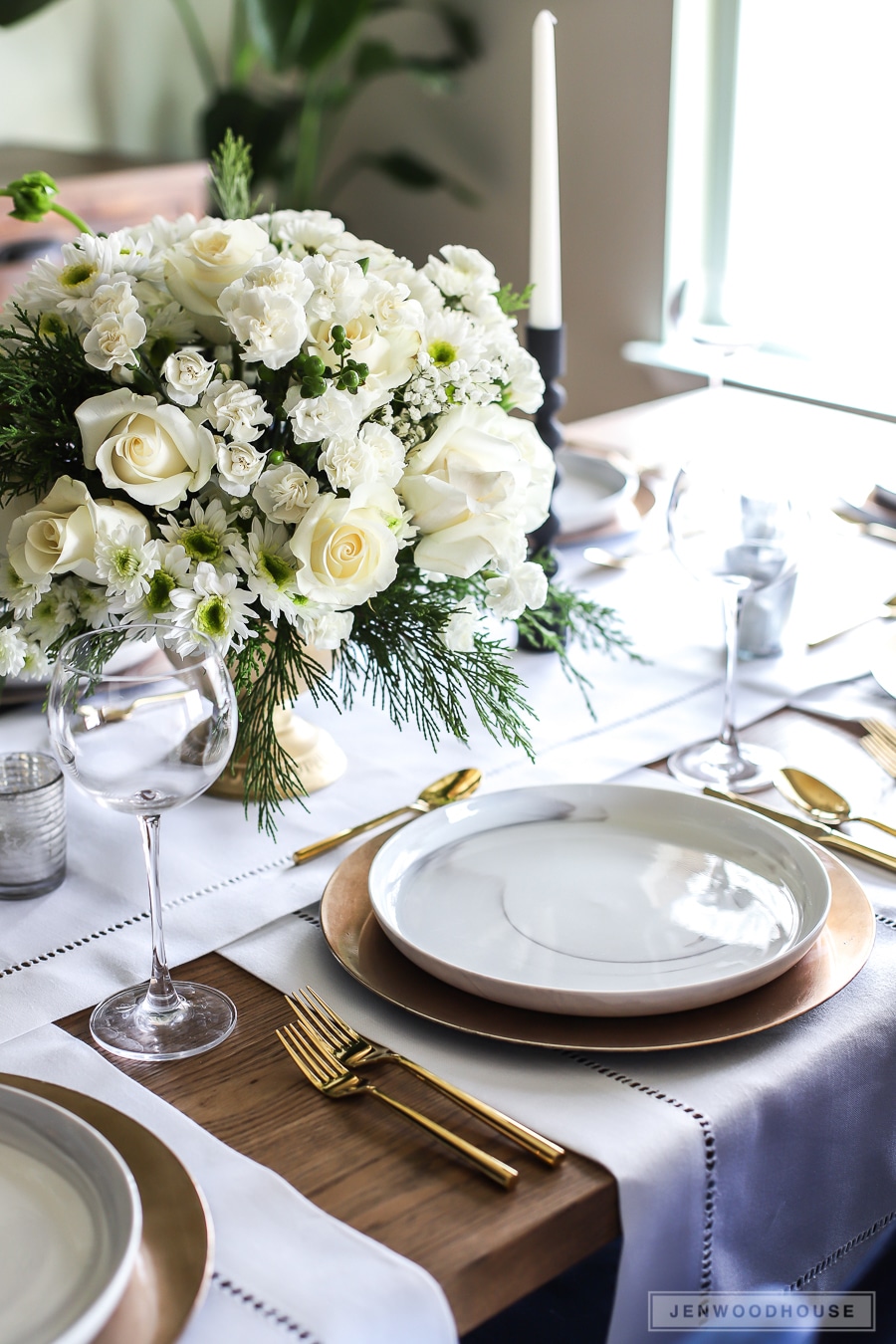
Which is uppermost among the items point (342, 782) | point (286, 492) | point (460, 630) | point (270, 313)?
point (270, 313)

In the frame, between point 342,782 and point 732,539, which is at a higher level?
point 732,539

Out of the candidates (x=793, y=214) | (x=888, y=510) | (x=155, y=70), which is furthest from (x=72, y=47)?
(x=888, y=510)

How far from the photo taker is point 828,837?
2.85ft

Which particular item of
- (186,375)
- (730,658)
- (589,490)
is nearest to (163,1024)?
(186,375)

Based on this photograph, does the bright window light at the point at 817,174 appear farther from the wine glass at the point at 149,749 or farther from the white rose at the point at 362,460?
the wine glass at the point at 149,749

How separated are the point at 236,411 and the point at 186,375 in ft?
0.12

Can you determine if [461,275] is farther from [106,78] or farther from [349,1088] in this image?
[106,78]

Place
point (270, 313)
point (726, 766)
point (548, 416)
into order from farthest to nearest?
point (548, 416)
point (726, 766)
point (270, 313)

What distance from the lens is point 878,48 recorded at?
8.84 feet

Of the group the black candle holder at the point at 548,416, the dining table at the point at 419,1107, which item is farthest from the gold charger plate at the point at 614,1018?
the black candle holder at the point at 548,416

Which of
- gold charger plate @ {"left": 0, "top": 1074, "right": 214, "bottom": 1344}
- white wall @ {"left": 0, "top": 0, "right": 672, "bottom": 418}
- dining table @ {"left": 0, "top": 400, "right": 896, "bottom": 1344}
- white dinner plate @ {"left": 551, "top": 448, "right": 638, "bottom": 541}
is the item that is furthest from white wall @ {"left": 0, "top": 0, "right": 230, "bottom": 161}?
gold charger plate @ {"left": 0, "top": 1074, "right": 214, "bottom": 1344}

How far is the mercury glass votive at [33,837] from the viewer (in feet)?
2.73

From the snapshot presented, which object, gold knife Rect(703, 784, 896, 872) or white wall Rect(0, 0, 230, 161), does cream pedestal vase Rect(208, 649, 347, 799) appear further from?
white wall Rect(0, 0, 230, 161)

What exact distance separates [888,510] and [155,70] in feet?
10.8
